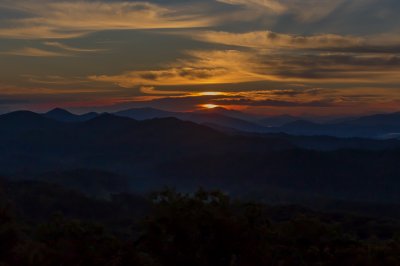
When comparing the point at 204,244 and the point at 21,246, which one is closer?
the point at 21,246

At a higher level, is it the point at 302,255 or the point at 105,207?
the point at 302,255

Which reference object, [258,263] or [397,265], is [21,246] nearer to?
[258,263]

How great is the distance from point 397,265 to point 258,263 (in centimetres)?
425

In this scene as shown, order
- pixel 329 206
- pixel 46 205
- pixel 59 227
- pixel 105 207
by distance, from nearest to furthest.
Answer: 1. pixel 59 227
2. pixel 46 205
3. pixel 105 207
4. pixel 329 206

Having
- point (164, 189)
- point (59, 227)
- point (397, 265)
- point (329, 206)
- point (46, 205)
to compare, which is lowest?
point (329, 206)

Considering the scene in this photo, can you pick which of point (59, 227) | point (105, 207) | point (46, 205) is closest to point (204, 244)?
point (59, 227)

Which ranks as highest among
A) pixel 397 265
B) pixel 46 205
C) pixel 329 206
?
pixel 397 265

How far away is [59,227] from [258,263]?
21.5ft

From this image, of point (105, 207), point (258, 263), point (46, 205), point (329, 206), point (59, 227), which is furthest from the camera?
point (329, 206)

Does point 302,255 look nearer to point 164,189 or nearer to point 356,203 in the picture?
point 164,189

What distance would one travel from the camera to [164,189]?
16.4 metres

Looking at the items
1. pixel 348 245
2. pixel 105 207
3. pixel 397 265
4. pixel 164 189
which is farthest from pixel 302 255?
pixel 105 207

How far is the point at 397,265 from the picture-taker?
15586 millimetres

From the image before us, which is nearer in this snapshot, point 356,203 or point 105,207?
point 105,207
